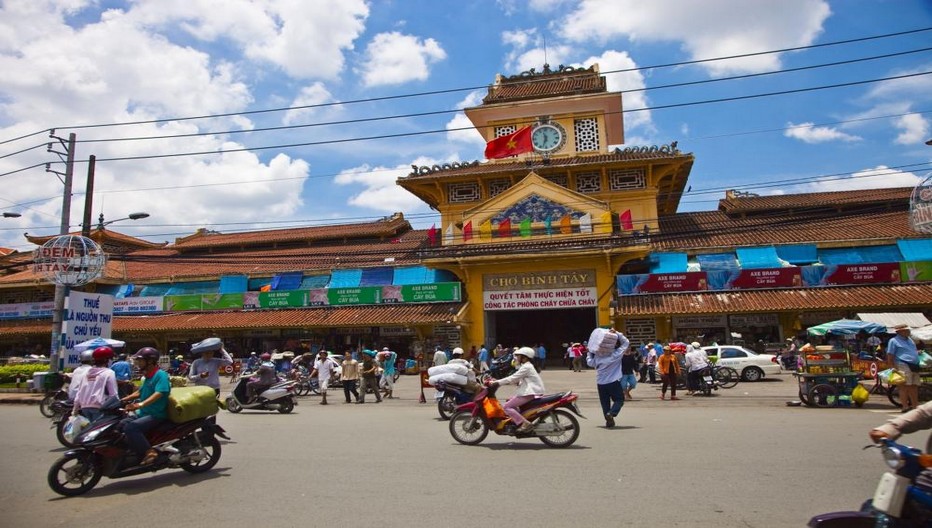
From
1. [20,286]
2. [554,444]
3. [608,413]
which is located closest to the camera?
[554,444]

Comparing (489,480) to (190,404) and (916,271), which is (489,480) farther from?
(916,271)

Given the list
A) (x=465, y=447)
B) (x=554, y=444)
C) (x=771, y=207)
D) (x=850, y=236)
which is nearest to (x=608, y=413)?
(x=554, y=444)

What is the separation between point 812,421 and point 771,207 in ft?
72.9

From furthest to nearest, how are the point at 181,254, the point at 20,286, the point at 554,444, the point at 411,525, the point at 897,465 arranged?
the point at 181,254 → the point at 20,286 → the point at 554,444 → the point at 411,525 → the point at 897,465

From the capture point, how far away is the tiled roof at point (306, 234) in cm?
3494

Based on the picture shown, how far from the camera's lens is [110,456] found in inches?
253

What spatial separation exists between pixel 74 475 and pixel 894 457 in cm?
705

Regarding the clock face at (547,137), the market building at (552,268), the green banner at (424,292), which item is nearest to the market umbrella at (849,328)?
the market building at (552,268)

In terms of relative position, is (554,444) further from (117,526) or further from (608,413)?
(117,526)

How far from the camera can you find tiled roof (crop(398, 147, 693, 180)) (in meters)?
26.9

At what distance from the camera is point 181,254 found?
37.6 m

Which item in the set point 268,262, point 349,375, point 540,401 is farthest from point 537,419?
point 268,262

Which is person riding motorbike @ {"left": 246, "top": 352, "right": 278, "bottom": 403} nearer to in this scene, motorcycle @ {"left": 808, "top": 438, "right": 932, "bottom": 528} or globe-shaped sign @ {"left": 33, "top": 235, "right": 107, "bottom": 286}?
globe-shaped sign @ {"left": 33, "top": 235, "right": 107, "bottom": 286}

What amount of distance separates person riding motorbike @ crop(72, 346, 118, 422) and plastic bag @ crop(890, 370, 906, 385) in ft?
41.2
